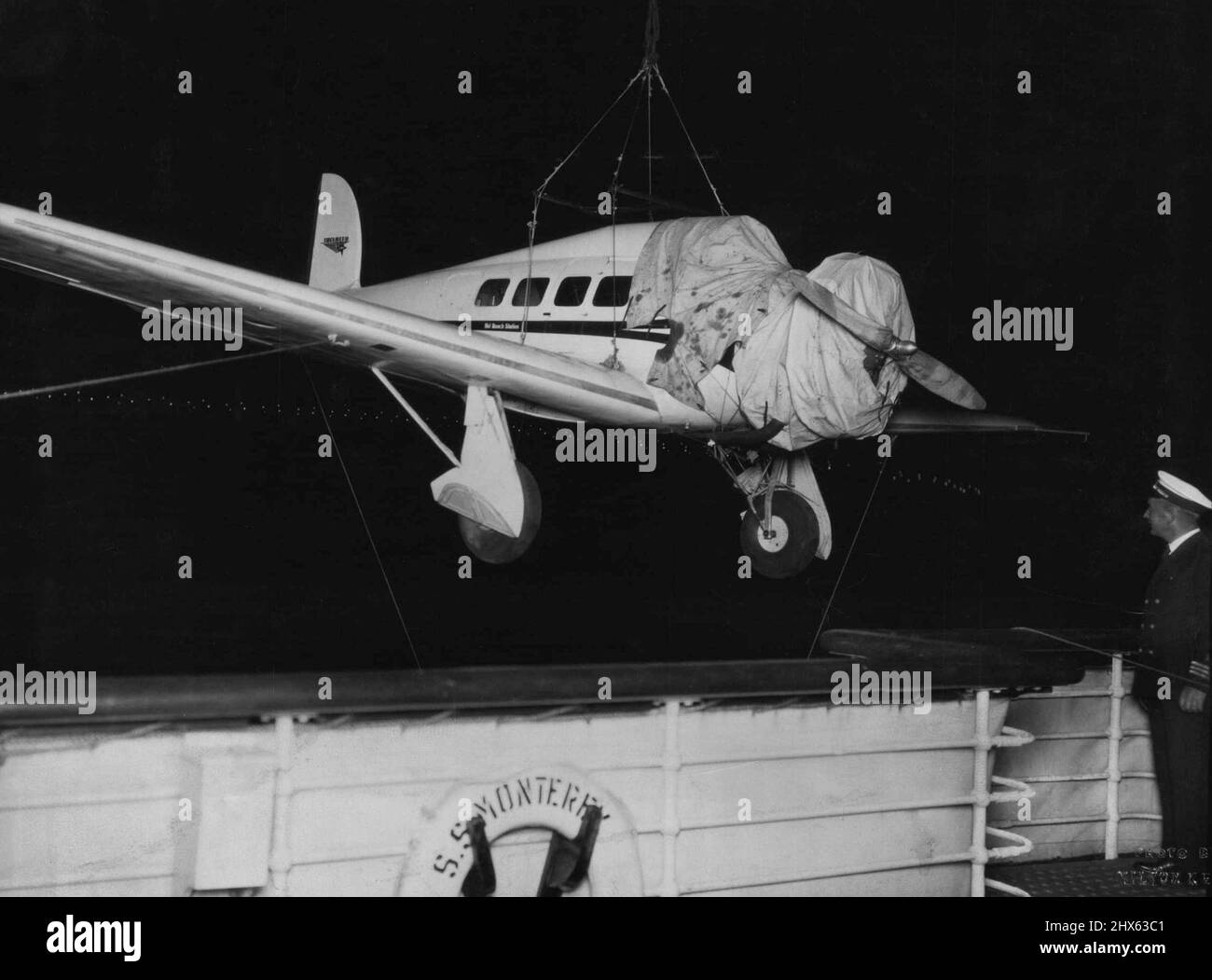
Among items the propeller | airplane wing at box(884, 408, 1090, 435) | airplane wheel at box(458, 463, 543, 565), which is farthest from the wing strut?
airplane wing at box(884, 408, 1090, 435)

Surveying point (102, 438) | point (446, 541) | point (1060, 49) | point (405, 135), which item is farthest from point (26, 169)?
point (1060, 49)

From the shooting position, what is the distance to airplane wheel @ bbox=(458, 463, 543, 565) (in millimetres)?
4613

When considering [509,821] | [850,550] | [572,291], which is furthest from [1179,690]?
[572,291]

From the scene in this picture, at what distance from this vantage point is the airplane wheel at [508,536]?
15.1ft

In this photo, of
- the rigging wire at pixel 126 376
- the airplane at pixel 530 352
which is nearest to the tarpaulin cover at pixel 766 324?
the airplane at pixel 530 352

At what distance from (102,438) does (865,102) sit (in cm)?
300

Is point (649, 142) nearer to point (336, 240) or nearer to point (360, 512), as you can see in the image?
point (336, 240)

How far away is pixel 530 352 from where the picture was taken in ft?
15.6

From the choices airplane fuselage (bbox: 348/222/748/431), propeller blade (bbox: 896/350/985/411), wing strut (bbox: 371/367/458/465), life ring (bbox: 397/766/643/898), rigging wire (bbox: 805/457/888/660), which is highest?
airplane fuselage (bbox: 348/222/748/431)

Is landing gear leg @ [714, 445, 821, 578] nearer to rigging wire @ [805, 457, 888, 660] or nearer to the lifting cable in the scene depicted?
rigging wire @ [805, 457, 888, 660]

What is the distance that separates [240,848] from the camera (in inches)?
121

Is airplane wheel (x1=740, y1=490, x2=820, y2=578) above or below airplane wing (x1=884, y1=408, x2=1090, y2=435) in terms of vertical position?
below

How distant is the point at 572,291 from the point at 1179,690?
2.43m

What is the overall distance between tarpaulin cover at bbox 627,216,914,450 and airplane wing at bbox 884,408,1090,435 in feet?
0.81
